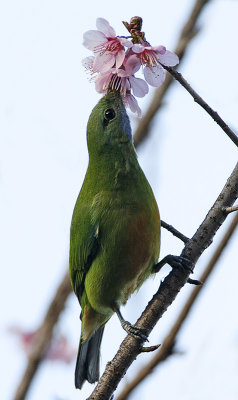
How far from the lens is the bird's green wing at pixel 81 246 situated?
4535 mm

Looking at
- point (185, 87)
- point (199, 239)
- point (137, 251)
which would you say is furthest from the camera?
point (137, 251)

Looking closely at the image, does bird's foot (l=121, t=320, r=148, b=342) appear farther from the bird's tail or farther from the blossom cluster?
the bird's tail

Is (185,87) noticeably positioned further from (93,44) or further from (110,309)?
(110,309)

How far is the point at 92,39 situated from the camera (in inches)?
134

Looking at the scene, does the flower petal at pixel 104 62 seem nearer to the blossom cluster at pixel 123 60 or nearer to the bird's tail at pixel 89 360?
the blossom cluster at pixel 123 60

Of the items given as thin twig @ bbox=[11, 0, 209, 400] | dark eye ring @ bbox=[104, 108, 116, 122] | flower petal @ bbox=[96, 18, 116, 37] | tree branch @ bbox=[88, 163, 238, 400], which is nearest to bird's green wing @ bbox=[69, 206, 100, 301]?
thin twig @ bbox=[11, 0, 209, 400]

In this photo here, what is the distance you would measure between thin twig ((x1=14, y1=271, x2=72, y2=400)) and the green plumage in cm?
33

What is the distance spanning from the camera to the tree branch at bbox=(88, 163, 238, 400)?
3191mm

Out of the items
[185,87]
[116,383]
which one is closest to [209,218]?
[185,87]

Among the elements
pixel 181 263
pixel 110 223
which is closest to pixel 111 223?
pixel 110 223

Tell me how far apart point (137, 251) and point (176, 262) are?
0.82 meters

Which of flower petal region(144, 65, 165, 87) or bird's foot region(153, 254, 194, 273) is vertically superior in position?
flower petal region(144, 65, 165, 87)

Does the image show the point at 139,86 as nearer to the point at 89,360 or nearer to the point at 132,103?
the point at 132,103

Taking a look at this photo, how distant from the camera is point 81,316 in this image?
503 centimetres
